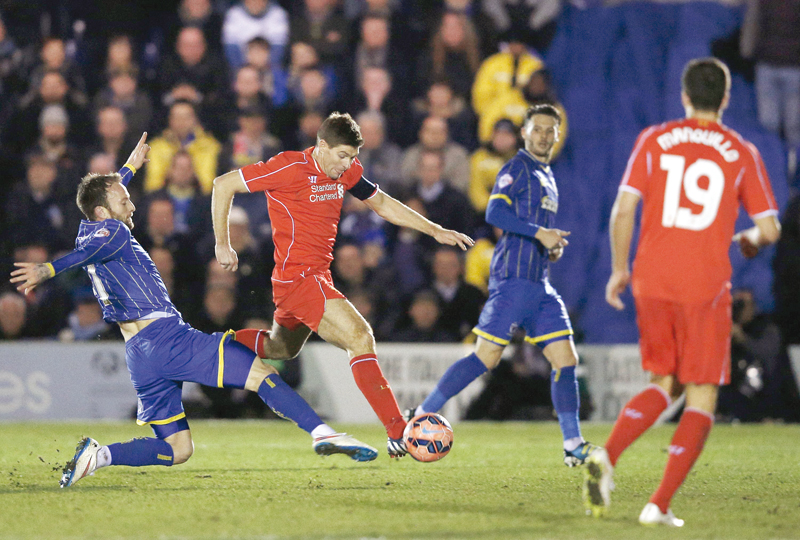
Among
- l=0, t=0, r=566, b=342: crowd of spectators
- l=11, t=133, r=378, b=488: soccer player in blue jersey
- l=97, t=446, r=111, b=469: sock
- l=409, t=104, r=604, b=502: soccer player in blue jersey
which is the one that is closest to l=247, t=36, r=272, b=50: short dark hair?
l=0, t=0, r=566, b=342: crowd of spectators

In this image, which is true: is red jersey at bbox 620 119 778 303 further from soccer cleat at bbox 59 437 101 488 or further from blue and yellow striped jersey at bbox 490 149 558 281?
soccer cleat at bbox 59 437 101 488

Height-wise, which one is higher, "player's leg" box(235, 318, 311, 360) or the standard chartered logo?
the standard chartered logo

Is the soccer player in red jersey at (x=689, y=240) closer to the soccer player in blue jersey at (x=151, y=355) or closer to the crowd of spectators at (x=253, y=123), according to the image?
the soccer player in blue jersey at (x=151, y=355)

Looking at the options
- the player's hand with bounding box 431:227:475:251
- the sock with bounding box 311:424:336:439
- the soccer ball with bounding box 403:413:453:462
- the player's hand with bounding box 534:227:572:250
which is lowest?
the soccer ball with bounding box 403:413:453:462

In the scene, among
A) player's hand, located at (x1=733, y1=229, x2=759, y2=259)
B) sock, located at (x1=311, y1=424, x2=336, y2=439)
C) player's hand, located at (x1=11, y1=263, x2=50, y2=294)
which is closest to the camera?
player's hand, located at (x1=733, y1=229, x2=759, y2=259)

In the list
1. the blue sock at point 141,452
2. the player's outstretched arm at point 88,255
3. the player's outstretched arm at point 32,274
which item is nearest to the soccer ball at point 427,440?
the blue sock at point 141,452

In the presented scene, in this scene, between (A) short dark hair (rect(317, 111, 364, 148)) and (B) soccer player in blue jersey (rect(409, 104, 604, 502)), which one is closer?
(A) short dark hair (rect(317, 111, 364, 148))

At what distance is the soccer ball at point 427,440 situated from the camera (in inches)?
234

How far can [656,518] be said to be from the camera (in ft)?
14.3

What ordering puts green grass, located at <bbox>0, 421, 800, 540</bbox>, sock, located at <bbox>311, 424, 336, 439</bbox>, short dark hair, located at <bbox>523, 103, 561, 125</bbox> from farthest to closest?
short dark hair, located at <bbox>523, 103, 561, 125</bbox> < sock, located at <bbox>311, 424, 336, 439</bbox> < green grass, located at <bbox>0, 421, 800, 540</bbox>

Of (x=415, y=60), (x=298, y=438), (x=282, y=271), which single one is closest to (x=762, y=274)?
(x=415, y=60)

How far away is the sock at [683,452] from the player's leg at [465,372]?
242cm

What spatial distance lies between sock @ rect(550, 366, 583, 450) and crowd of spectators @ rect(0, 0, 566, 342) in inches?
167

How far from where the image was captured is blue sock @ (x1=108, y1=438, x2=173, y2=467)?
5.79 m
